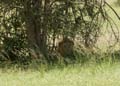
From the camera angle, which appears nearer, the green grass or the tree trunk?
the green grass

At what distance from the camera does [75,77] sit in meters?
7.95

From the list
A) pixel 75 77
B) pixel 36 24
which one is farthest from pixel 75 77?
pixel 36 24

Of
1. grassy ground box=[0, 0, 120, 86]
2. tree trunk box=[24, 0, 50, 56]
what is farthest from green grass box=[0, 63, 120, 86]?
tree trunk box=[24, 0, 50, 56]

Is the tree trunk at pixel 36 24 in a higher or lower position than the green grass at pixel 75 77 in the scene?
higher

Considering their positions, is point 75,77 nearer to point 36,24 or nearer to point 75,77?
point 75,77

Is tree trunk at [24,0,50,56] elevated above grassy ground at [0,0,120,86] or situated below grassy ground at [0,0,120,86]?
above

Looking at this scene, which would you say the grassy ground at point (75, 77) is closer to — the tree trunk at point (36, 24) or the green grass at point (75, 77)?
the green grass at point (75, 77)

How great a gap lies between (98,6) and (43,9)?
1392 millimetres

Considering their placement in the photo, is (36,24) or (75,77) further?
(36,24)

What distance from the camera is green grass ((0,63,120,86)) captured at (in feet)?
24.6

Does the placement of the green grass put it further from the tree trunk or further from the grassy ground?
the tree trunk

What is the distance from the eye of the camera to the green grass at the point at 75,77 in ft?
24.6

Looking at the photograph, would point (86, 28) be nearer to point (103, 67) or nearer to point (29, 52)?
point (29, 52)

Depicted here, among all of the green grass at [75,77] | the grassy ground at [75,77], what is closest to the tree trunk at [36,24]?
the grassy ground at [75,77]
